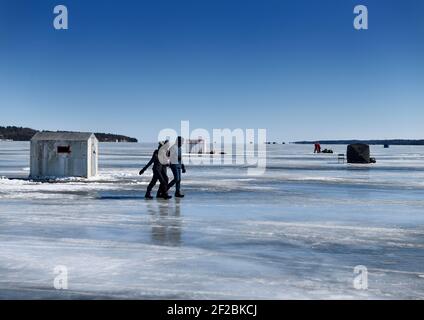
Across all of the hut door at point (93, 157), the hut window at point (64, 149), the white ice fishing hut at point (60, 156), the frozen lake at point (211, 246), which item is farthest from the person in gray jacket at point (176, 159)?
the hut door at point (93, 157)

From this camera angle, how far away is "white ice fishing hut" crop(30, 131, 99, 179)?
22609mm

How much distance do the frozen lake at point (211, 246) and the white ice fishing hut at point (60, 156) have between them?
6315mm

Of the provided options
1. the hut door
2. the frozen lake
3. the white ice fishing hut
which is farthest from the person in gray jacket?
the hut door

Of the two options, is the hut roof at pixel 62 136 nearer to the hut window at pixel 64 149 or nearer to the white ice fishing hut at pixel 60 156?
the white ice fishing hut at pixel 60 156

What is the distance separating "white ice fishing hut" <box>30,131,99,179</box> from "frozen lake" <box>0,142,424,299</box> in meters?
6.31

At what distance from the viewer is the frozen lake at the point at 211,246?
614 centimetres

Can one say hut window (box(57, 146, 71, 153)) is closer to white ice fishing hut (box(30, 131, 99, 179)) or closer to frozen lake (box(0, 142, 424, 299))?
white ice fishing hut (box(30, 131, 99, 179))

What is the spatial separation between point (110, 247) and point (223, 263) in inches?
76.1

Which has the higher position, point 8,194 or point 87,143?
point 87,143

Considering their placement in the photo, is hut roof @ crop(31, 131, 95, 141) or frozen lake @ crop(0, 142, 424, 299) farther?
hut roof @ crop(31, 131, 95, 141)

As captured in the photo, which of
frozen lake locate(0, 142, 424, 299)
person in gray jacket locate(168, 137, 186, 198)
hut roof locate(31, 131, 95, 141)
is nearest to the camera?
frozen lake locate(0, 142, 424, 299)
